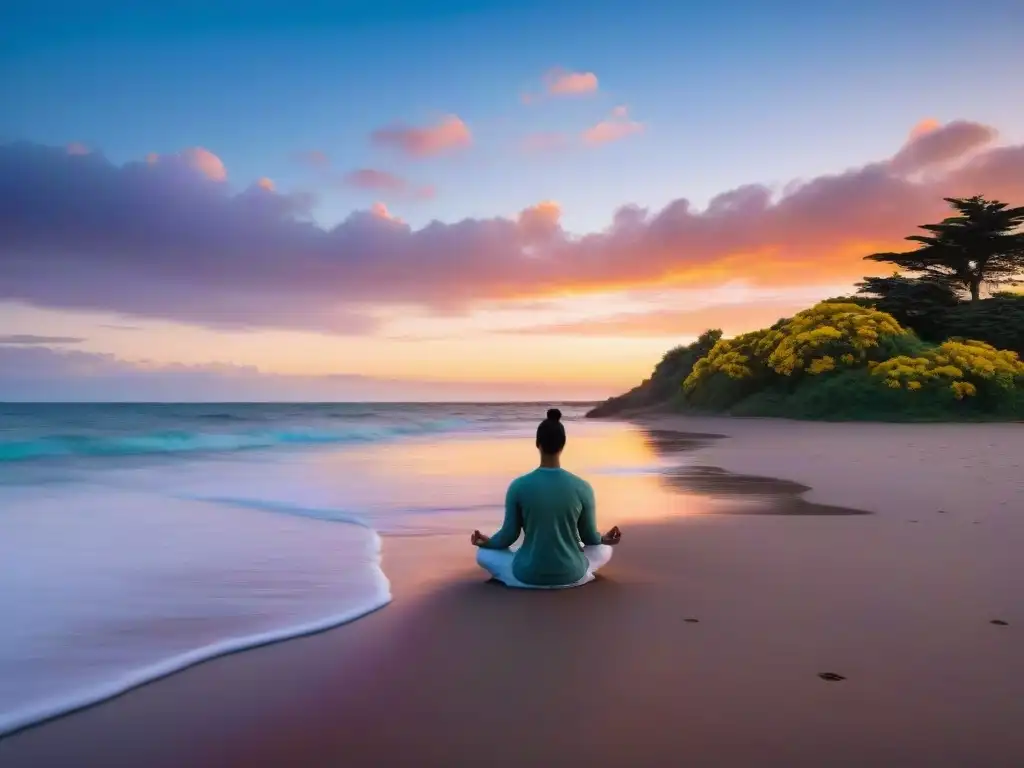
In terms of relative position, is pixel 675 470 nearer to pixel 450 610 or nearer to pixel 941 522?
pixel 941 522

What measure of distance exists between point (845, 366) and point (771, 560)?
30.9 metres

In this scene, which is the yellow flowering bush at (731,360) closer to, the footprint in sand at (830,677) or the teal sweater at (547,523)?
the teal sweater at (547,523)

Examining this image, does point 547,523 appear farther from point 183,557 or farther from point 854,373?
point 854,373

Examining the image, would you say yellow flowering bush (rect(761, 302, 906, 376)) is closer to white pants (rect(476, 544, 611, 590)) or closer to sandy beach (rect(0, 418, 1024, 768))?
sandy beach (rect(0, 418, 1024, 768))

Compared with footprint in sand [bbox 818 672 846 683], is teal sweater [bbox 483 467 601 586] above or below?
above

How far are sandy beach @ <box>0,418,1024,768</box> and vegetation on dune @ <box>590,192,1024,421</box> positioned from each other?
27.1 meters

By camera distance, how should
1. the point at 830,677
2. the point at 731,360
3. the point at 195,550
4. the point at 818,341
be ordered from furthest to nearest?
1. the point at 731,360
2. the point at 818,341
3. the point at 195,550
4. the point at 830,677

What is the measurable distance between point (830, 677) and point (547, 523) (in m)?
2.14

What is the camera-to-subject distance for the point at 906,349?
3378 cm

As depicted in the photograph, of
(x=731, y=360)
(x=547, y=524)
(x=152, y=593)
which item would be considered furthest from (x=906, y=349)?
(x=152, y=593)

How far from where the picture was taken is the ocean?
3.95 metres

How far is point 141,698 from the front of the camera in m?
3.36

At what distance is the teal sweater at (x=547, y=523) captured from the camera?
16.8 ft

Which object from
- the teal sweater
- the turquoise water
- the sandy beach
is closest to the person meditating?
the teal sweater
